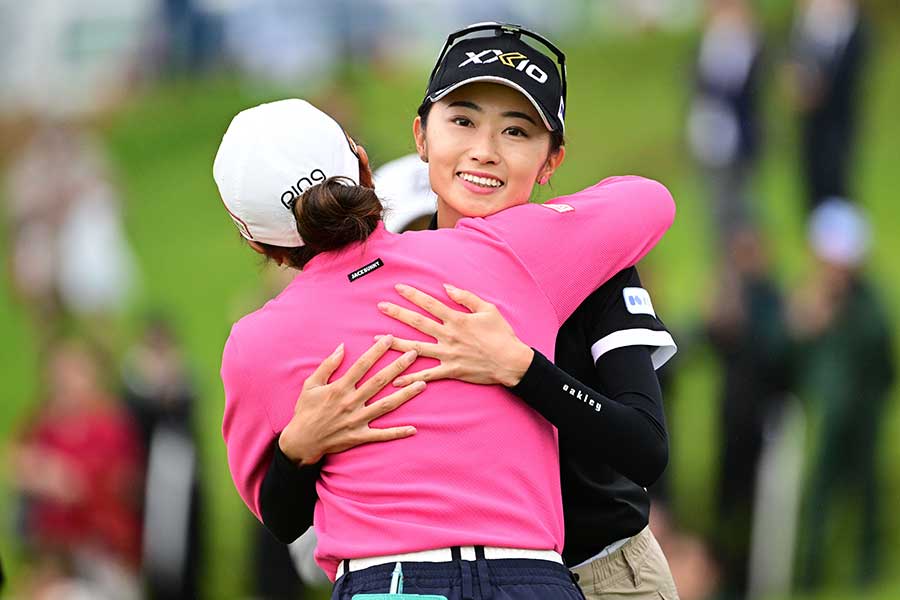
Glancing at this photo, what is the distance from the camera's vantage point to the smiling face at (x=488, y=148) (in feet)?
8.75

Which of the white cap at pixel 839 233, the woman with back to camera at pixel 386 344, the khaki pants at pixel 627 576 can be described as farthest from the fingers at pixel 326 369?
the white cap at pixel 839 233

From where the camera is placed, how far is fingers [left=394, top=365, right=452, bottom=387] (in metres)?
2.42

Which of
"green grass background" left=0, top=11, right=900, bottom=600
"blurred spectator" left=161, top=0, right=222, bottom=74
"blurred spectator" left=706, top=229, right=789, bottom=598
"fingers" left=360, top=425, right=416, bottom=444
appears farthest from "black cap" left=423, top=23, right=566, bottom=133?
"blurred spectator" left=161, top=0, right=222, bottom=74

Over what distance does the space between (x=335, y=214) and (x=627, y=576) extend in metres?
0.97

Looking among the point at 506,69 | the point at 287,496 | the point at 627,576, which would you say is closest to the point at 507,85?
the point at 506,69

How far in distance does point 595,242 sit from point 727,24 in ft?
20.0

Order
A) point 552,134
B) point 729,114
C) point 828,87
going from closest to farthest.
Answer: point 552,134 → point 828,87 → point 729,114

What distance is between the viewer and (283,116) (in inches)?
99.3

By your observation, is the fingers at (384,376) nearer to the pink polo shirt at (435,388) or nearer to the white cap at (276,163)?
the pink polo shirt at (435,388)

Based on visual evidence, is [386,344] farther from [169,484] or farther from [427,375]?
[169,484]

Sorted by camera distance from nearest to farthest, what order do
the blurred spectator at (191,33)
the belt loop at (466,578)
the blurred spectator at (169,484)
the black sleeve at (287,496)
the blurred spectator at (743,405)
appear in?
the belt loop at (466,578) < the black sleeve at (287,496) < the blurred spectator at (743,405) < the blurred spectator at (169,484) < the blurred spectator at (191,33)

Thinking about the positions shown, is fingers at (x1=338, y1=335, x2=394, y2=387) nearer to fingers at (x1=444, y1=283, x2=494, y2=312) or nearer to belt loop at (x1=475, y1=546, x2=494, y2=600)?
fingers at (x1=444, y1=283, x2=494, y2=312)

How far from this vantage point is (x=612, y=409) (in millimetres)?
2480

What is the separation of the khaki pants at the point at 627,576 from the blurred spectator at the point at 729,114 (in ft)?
18.1
